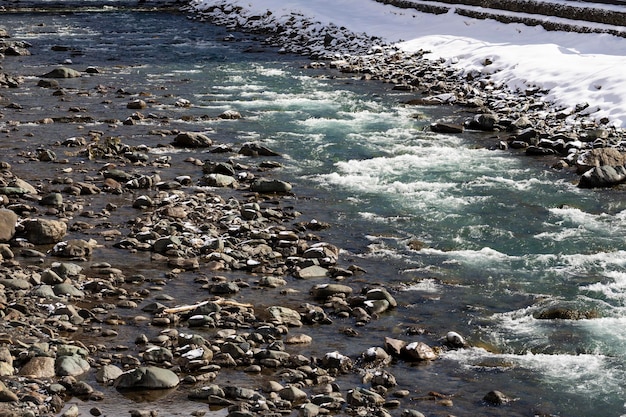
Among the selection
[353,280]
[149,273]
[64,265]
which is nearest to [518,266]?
[353,280]

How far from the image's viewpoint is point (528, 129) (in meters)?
20.5

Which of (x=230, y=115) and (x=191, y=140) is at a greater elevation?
(x=191, y=140)

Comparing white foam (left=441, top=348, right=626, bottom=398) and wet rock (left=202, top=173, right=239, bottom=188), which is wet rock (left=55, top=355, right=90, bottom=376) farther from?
wet rock (left=202, top=173, right=239, bottom=188)

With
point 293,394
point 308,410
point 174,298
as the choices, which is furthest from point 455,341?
point 174,298

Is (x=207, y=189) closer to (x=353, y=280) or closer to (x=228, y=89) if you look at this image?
(x=353, y=280)

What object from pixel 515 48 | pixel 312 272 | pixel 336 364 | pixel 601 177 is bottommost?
pixel 312 272

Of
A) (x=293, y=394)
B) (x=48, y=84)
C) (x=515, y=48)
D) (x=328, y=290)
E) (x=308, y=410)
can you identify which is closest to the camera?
(x=308, y=410)

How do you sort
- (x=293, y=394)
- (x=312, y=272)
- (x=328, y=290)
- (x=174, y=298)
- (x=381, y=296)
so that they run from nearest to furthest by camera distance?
(x=293, y=394) → (x=174, y=298) → (x=381, y=296) → (x=328, y=290) → (x=312, y=272)

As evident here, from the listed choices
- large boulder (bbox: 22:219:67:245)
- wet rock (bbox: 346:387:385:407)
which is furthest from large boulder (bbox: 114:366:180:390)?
large boulder (bbox: 22:219:67:245)

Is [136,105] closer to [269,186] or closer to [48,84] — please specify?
[48,84]

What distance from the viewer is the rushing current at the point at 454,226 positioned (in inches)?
415

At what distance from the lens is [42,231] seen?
13734 millimetres

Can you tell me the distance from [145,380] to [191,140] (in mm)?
10730

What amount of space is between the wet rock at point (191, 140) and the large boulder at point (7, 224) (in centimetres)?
626
